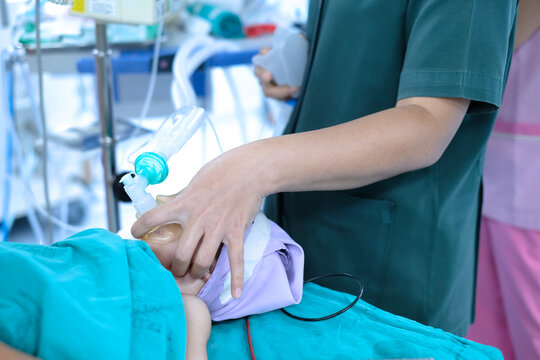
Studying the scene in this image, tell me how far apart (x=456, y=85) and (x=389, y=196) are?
0.26 meters

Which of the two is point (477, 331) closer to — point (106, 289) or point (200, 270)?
point (200, 270)

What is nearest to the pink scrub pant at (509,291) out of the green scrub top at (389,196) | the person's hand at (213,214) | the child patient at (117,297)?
the green scrub top at (389,196)

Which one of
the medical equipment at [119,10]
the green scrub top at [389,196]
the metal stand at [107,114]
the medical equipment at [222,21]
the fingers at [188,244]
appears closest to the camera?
the fingers at [188,244]

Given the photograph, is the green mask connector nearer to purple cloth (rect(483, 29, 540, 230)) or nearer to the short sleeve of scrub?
the short sleeve of scrub

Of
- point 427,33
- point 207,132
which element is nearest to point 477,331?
point 207,132

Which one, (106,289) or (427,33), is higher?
(427,33)

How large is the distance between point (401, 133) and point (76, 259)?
464 mm

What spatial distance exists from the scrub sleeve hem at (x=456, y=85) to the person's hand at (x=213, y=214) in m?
0.27

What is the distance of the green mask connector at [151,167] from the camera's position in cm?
76

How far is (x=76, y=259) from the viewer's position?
2.24 feet

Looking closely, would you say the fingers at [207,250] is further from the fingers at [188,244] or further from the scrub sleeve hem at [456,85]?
the scrub sleeve hem at [456,85]

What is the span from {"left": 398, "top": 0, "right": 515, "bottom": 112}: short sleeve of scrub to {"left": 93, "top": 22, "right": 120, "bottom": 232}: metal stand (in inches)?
29.4

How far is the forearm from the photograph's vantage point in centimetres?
74

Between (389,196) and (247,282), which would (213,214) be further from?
(389,196)
